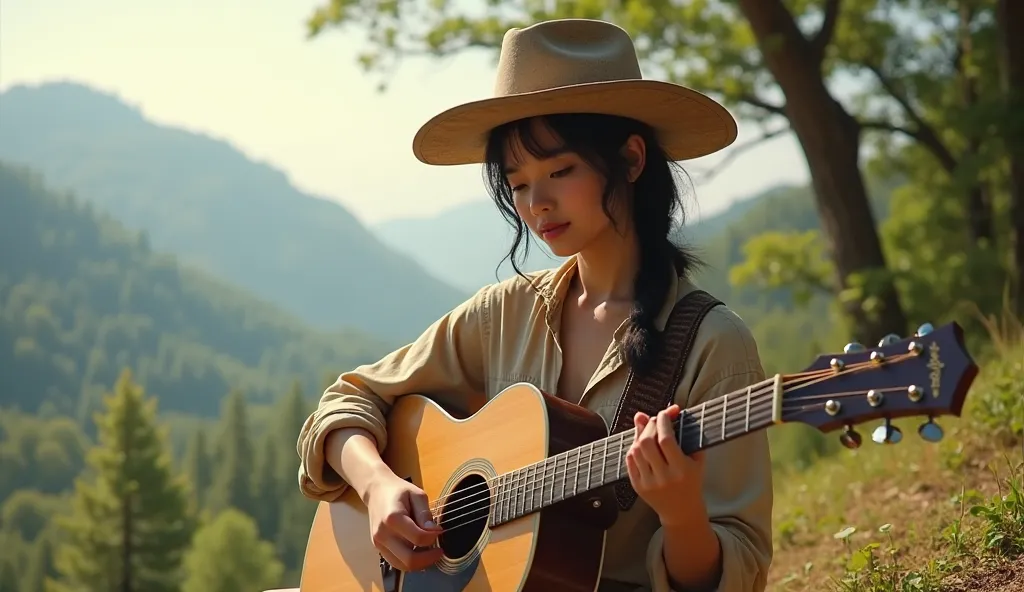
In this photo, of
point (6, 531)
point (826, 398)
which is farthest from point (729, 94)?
point (6, 531)

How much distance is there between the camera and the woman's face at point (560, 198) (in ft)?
9.27

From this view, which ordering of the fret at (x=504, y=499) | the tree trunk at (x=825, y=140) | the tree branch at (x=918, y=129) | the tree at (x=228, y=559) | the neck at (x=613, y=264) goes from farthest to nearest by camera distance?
the tree at (x=228, y=559) → the tree branch at (x=918, y=129) → the tree trunk at (x=825, y=140) → the neck at (x=613, y=264) → the fret at (x=504, y=499)

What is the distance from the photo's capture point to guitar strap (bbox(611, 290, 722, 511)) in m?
2.66

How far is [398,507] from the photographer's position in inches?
111

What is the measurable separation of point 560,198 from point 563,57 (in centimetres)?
39

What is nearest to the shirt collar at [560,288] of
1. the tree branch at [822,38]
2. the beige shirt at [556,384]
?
the beige shirt at [556,384]

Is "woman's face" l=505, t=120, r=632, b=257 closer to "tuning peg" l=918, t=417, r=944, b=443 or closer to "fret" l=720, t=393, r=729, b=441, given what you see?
"fret" l=720, t=393, r=729, b=441

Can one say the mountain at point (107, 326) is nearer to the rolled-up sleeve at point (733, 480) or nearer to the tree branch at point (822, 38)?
the tree branch at point (822, 38)

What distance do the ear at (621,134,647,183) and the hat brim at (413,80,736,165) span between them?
6cm

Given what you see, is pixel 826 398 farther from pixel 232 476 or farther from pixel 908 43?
pixel 232 476

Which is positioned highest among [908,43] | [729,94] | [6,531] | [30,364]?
[30,364]

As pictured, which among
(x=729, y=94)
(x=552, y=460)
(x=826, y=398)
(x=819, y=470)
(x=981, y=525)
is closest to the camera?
(x=826, y=398)

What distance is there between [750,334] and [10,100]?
714 ft

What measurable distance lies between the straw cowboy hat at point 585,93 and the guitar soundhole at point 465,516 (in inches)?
38.3
